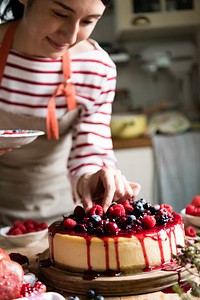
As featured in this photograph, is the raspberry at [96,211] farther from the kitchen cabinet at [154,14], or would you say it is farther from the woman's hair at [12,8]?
the kitchen cabinet at [154,14]

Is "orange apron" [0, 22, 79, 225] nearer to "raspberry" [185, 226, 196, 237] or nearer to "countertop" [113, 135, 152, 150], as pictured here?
"raspberry" [185, 226, 196, 237]

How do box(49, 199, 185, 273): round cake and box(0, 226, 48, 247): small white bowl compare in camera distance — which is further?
box(0, 226, 48, 247): small white bowl

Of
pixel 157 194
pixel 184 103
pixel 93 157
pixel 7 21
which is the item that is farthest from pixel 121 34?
pixel 93 157

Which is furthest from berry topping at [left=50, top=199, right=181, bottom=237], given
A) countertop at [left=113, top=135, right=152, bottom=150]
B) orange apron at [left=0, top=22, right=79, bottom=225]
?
countertop at [left=113, top=135, right=152, bottom=150]

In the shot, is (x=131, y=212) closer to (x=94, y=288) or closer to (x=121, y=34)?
(x=94, y=288)

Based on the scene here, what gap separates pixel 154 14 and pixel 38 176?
6.63 ft

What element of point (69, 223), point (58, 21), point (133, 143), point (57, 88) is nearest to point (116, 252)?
point (69, 223)

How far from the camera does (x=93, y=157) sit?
171 centimetres

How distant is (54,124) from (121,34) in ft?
7.01

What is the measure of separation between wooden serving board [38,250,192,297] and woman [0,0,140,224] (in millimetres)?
377

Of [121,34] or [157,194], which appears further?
[121,34]

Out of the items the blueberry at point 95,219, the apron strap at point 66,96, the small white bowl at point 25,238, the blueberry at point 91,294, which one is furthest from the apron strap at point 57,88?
the blueberry at point 91,294

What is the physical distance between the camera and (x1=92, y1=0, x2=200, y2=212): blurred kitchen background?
131 inches

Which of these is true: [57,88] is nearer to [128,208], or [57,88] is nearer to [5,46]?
[5,46]
